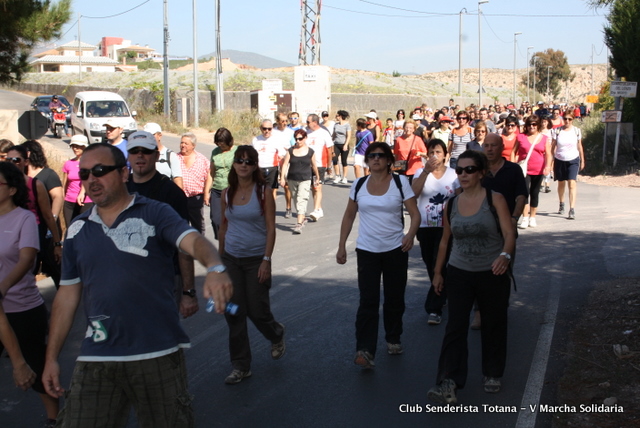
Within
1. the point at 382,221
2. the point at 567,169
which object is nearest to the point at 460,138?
the point at 567,169

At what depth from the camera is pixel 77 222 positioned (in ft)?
11.7

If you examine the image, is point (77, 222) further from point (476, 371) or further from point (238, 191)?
point (476, 371)

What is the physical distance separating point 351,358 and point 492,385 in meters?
1.30

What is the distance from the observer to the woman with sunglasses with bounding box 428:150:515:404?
5.19 metres

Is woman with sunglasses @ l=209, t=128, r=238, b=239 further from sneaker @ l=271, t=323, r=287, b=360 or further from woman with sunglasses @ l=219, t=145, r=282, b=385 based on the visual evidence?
sneaker @ l=271, t=323, r=287, b=360

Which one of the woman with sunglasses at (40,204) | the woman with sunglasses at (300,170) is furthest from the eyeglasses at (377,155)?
the woman with sunglasses at (300,170)

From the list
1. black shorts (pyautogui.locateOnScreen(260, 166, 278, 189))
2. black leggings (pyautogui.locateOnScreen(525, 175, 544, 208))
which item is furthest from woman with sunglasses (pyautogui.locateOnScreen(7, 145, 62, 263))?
black leggings (pyautogui.locateOnScreen(525, 175, 544, 208))

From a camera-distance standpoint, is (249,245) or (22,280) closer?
(22,280)

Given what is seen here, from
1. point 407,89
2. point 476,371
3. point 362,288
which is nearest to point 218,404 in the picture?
point 362,288

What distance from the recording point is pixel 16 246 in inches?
184

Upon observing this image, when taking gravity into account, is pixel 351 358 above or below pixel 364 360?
below

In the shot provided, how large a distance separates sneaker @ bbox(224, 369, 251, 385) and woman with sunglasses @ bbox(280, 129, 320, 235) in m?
6.63

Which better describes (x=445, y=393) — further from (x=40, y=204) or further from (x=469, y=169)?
(x=40, y=204)

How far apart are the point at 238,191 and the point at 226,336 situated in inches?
61.5
